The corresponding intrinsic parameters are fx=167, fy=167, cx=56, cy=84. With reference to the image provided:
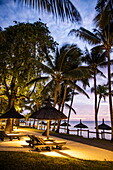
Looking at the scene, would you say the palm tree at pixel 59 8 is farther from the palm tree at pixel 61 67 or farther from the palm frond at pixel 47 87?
the palm frond at pixel 47 87

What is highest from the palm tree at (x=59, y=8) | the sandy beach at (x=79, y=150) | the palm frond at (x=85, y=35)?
the palm frond at (x=85, y=35)

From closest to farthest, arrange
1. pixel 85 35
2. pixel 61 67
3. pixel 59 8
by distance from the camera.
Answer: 1. pixel 59 8
2. pixel 85 35
3. pixel 61 67

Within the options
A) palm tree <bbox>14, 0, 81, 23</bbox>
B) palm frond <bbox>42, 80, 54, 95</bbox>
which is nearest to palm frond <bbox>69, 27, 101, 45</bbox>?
palm frond <bbox>42, 80, 54, 95</bbox>

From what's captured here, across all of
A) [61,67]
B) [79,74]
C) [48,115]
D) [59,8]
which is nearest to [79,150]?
[48,115]

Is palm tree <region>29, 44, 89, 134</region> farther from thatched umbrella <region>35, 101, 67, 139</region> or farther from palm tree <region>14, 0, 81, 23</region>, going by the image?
palm tree <region>14, 0, 81, 23</region>

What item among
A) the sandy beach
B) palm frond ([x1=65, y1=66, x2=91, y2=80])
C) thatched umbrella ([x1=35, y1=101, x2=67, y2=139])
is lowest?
the sandy beach

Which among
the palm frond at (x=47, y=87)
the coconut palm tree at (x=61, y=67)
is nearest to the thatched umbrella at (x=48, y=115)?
the coconut palm tree at (x=61, y=67)

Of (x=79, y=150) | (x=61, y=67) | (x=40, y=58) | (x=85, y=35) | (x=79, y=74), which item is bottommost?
(x=79, y=150)

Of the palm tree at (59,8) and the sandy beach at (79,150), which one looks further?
the sandy beach at (79,150)

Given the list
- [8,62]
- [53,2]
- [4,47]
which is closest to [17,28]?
[4,47]

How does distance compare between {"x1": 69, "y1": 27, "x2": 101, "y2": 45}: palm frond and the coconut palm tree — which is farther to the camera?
the coconut palm tree

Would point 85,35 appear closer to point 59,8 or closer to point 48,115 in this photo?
point 48,115

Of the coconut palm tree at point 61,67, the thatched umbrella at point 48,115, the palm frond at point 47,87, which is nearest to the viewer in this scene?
the thatched umbrella at point 48,115

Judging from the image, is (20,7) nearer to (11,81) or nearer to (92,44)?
(92,44)
